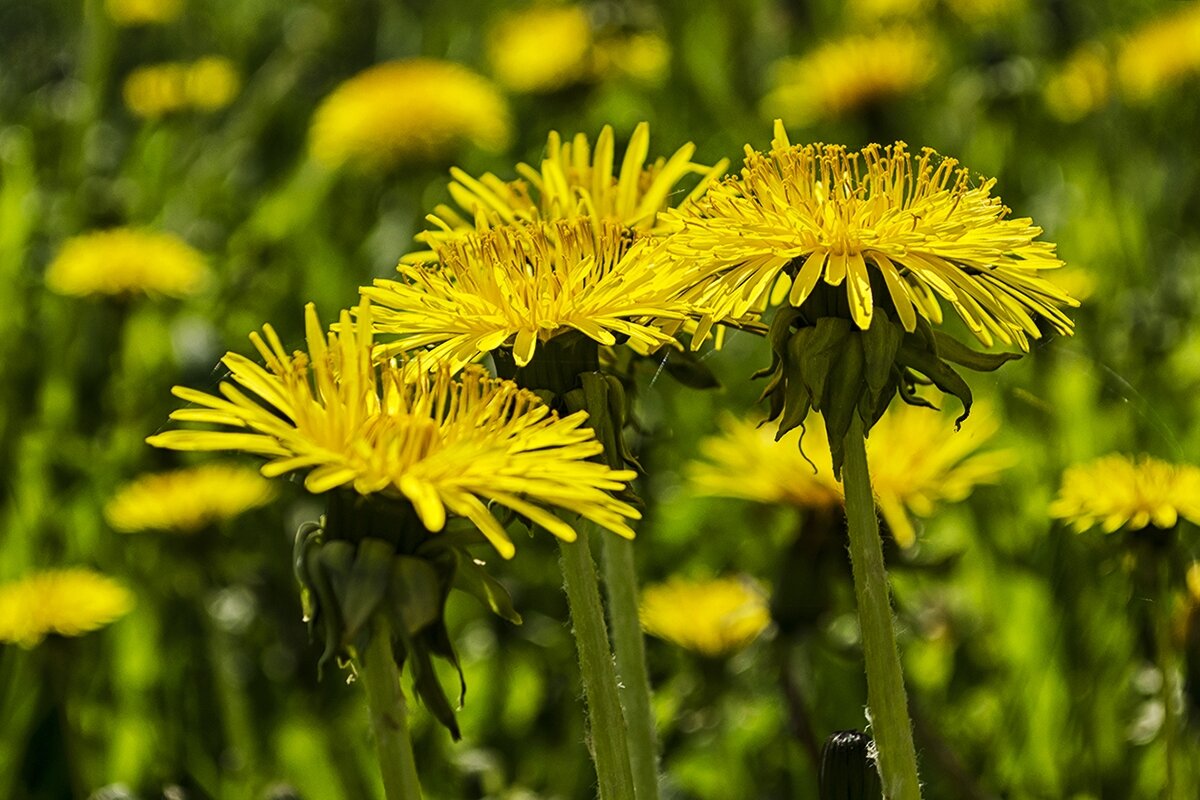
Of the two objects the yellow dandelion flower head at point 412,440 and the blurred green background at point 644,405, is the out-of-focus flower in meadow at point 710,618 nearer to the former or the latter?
the blurred green background at point 644,405

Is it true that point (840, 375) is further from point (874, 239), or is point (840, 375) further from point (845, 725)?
point (845, 725)

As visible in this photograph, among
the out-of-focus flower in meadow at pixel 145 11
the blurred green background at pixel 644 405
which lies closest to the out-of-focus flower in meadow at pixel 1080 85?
the blurred green background at pixel 644 405

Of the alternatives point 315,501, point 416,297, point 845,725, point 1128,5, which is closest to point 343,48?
point 1128,5

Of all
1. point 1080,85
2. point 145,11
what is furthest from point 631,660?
point 145,11

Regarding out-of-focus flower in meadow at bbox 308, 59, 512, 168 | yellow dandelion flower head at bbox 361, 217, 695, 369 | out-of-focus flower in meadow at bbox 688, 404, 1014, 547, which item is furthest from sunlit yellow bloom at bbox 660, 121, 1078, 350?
out-of-focus flower in meadow at bbox 308, 59, 512, 168

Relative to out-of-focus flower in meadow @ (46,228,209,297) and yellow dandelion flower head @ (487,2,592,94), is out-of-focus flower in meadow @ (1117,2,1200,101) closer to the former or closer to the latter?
yellow dandelion flower head @ (487,2,592,94)
